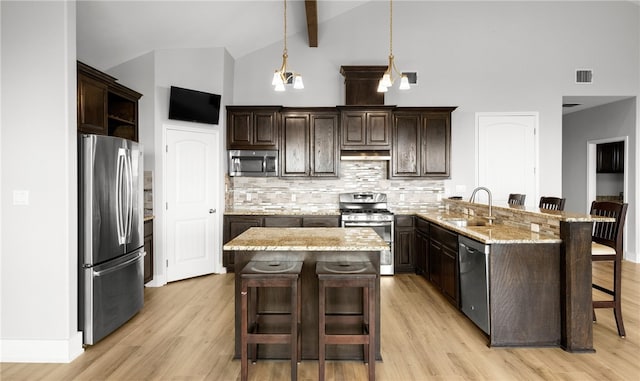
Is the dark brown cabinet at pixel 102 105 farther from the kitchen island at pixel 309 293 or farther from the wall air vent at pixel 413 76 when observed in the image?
the wall air vent at pixel 413 76

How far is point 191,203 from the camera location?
5.06 metres

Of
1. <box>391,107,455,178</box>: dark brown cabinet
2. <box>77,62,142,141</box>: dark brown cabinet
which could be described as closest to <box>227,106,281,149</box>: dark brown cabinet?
<box>77,62,142,141</box>: dark brown cabinet

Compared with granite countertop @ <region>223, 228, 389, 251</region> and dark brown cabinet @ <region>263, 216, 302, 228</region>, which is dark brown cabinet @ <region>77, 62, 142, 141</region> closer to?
granite countertop @ <region>223, 228, 389, 251</region>

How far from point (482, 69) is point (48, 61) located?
18.8 ft

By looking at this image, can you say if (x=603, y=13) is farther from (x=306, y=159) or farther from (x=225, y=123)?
(x=225, y=123)

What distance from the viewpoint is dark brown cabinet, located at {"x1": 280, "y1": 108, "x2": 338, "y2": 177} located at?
5590mm

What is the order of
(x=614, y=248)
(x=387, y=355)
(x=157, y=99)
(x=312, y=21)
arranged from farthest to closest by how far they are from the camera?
(x=312, y=21), (x=157, y=99), (x=614, y=248), (x=387, y=355)

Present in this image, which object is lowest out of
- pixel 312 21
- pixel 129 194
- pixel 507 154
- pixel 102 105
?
pixel 129 194

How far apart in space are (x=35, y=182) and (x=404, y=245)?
4.36 m

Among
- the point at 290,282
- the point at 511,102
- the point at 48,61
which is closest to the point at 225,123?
the point at 48,61

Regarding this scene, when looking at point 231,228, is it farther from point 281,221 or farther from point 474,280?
point 474,280

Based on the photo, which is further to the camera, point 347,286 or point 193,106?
point 193,106

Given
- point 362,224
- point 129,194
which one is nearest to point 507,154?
point 362,224

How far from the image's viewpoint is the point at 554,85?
586 centimetres
